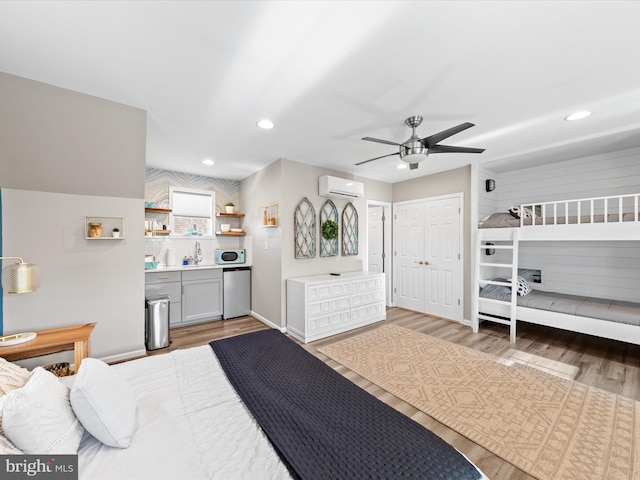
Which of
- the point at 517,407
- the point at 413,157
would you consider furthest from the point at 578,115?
the point at 517,407

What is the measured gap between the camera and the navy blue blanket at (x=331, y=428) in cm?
93

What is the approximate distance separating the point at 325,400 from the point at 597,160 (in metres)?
4.87

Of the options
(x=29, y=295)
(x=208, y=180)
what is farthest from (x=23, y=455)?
(x=208, y=180)

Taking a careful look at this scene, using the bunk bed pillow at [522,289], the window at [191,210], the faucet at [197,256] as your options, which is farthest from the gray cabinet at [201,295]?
the bunk bed pillow at [522,289]

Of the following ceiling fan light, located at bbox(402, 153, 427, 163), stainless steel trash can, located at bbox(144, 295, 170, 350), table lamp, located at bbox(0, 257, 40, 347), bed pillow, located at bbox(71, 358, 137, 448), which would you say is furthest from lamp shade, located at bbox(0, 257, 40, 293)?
ceiling fan light, located at bbox(402, 153, 427, 163)

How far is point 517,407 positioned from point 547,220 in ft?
8.11

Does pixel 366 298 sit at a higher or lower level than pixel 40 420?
lower

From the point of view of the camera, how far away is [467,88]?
2.11 meters

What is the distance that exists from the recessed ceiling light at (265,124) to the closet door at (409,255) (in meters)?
3.22

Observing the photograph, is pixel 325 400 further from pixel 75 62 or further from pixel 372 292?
pixel 372 292

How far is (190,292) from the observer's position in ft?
13.9

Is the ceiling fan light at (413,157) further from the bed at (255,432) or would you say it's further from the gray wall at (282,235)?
the bed at (255,432)

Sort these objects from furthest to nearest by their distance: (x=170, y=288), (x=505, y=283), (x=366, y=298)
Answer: (x=366, y=298)
(x=170, y=288)
(x=505, y=283)

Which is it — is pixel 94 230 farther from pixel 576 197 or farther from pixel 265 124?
pixel 576 197
